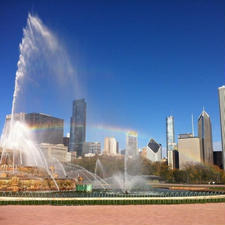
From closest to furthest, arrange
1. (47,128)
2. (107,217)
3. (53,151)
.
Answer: (107,217) < (47,128) < (53,151)

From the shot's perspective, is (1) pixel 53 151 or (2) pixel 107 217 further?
(1) pixel 53 151

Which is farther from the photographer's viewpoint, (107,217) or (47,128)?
(47,128)

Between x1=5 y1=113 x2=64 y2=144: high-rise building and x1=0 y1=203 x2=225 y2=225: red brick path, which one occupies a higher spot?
x1=5 y1=113 x2=64 y2=144: high-rise building

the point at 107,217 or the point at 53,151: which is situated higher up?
the point at 53,151

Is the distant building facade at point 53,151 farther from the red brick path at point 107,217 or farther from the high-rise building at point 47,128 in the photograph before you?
the red brick path at point 107,217

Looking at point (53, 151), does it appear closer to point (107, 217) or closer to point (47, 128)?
point (47, 128)

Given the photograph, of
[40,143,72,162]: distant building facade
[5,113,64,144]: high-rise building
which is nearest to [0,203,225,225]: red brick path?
[5,113,64,144]: high-rise building

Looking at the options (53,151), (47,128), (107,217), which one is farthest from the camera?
(53,151)

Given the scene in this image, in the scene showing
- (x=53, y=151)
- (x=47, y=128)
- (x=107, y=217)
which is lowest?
(x=107, y=217)

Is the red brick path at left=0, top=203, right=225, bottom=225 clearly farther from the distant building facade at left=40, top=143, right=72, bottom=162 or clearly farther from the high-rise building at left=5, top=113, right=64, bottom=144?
the distant building facade at left=40, top=143, right=72, bottom=162

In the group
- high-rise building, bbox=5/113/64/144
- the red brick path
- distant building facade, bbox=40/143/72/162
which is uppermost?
high-rise building, bbox=5/113/64/144

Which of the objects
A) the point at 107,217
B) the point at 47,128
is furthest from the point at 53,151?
the point at 107,217

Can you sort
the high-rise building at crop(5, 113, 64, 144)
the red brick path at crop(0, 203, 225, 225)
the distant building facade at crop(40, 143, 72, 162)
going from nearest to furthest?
1. the red brick path at crop(0, 203, 225, 225)
2. the high-rise building at crop(5, 113, 64, 144)
3. the distant building facade at crop(40, 143, 72, 162)

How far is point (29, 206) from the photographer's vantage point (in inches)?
760
